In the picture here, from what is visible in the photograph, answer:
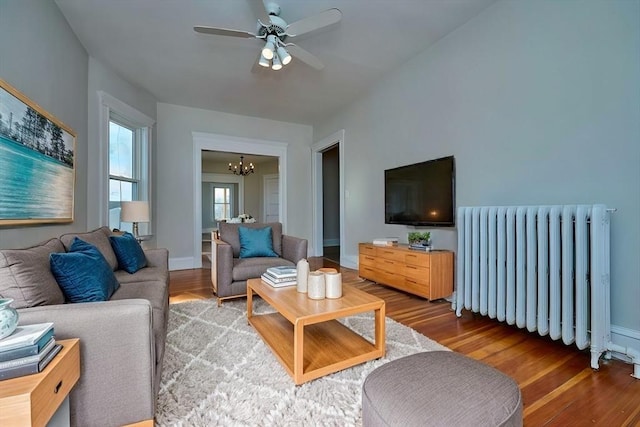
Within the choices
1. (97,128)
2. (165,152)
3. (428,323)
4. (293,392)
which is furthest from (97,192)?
(428,323)

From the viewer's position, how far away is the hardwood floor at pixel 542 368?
4.45ft

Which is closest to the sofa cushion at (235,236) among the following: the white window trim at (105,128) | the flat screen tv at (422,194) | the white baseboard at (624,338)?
the white window trim at (105,128)

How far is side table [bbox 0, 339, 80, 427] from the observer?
2.46 feet

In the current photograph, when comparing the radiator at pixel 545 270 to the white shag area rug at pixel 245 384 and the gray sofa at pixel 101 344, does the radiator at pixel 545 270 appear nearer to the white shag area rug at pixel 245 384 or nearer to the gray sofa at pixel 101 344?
the white shag area rug at pixel 245 384

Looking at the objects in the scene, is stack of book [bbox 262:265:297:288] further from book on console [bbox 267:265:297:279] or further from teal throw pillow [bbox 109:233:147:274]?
teal throw pillow [bbox 109:233:147:274]

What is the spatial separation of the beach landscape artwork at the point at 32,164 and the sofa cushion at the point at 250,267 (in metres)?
1.51

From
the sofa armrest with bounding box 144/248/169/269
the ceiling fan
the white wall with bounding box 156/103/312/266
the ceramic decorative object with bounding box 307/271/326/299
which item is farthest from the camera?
the white wall with bounding box 156/103/312/266

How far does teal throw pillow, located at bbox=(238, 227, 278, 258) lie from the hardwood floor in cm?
145

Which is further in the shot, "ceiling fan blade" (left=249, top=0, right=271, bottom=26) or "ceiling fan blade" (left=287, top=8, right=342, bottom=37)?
"ceiling fan blade" (left=249, top=0, right=271, bottom=26)

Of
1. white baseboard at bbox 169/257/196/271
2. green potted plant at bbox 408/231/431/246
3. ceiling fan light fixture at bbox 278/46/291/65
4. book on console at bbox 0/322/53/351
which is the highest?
ceiling fan light fixture at bbox 278/46/291/65

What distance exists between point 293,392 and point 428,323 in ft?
4.70

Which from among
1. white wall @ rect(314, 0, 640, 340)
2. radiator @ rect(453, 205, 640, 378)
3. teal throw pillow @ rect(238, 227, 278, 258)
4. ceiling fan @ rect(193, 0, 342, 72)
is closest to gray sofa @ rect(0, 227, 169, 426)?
teal throw pillow @ rect(238, 227, 278, 258)

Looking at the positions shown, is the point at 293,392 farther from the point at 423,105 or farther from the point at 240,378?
the point at 423,105

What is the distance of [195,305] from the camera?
285 centimetres
